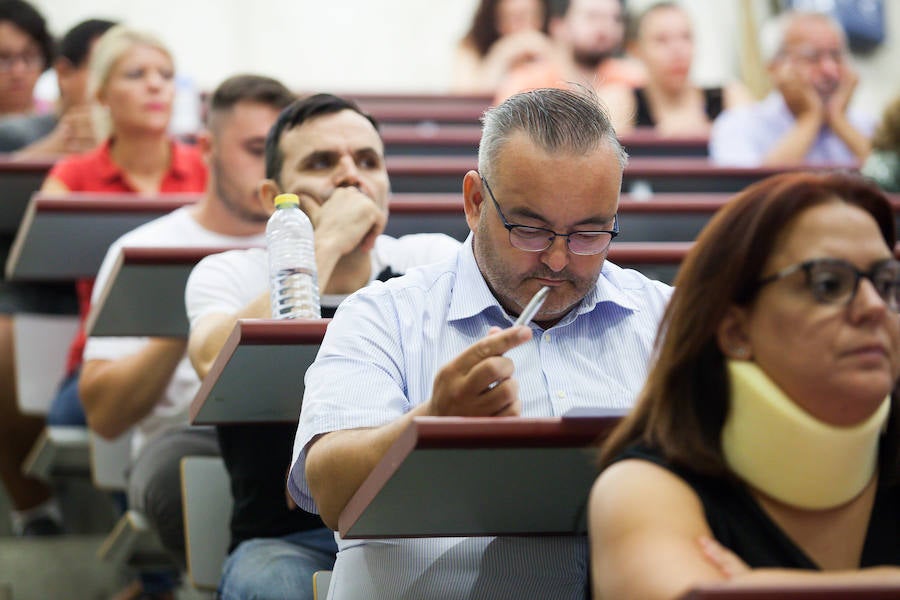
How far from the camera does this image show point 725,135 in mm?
4105

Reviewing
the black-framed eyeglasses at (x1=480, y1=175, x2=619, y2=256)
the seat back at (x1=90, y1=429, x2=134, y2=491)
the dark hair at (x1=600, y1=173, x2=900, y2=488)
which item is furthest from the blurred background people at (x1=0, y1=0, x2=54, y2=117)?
the dark hair at (x1=600, y1=173, x2=900, y2=488)

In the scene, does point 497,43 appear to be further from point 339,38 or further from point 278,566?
point 278,566

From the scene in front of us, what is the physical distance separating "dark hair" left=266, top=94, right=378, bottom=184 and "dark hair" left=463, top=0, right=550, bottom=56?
9.19 feet

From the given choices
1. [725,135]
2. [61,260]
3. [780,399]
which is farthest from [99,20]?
[780,399]

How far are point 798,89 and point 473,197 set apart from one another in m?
2.45

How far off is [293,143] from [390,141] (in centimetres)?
185

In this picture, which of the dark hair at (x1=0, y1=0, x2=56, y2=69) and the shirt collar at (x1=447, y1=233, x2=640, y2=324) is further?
the dark hair at (x1=0, y1=0, x2=56, y2=69)

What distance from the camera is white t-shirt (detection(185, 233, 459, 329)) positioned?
2062 millimetres

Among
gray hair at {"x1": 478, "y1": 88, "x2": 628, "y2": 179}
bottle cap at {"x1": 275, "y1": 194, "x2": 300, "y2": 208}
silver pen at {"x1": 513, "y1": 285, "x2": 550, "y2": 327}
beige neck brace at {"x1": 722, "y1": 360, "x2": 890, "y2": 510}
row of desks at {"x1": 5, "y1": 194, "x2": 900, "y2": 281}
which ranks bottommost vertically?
row of desks at {"x1": 5, "y1": 194, "x2": 900, "y2": 281}

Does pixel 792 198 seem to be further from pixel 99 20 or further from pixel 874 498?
pixel 99 20

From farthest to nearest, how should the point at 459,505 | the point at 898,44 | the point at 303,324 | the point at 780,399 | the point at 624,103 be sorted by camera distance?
the point at 898,44 < the point at 624,103 < the point at 303,324 < the point at 459,505 < the point at 780,399

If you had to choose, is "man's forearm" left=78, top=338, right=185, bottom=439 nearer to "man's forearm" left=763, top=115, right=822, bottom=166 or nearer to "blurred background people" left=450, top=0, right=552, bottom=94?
"man's forearm" left=763, top=115, right=822, bottom=166

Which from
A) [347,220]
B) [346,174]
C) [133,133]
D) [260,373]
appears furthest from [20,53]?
[260,373]

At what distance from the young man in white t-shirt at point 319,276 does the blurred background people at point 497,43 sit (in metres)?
2.47
